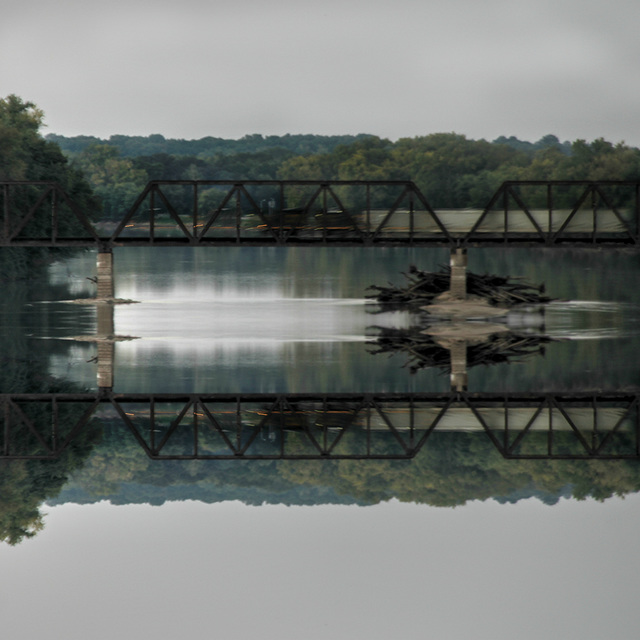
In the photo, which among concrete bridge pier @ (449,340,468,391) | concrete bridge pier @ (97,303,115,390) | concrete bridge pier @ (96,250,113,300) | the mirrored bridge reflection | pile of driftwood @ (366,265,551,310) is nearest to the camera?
A: the mirrored bridge reflection

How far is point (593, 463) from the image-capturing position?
18.8m

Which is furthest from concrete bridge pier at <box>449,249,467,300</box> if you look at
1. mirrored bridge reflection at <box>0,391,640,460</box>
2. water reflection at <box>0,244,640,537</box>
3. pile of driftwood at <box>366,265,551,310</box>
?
mirrored bridge reflection at <box>0,391,640,460</box>

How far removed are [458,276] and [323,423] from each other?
35688 mm

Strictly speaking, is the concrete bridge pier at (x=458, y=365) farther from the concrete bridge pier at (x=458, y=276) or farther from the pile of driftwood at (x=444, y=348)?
the concrete bridge pier at (x=458, y=276)

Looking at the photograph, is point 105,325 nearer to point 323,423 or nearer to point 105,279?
point 105,279

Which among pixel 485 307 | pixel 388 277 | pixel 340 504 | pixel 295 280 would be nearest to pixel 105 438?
pixel 340 504

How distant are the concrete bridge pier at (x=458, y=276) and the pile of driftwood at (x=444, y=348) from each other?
11.4 metres

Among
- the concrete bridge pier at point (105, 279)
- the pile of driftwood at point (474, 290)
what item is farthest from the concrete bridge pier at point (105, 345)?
the pile of driftwood at point (474, 290)

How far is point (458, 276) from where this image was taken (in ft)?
187

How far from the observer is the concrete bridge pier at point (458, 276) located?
56844mm

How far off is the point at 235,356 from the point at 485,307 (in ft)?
83.9

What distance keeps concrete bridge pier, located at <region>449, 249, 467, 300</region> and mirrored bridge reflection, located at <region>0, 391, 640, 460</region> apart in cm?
3097

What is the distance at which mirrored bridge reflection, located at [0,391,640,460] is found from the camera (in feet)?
64.1

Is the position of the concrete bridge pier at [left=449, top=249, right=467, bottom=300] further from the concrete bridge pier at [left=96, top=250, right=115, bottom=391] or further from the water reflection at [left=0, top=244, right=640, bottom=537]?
the concrete bridge pier at [left=96, top=250, right=115, bottom=391]
